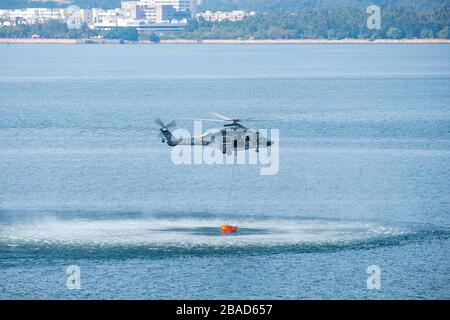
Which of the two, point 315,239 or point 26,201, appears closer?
point 315,239

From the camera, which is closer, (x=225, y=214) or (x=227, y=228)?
(x=227, y=228)

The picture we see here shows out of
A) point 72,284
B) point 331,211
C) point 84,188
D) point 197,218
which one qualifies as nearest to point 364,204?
point 331,211

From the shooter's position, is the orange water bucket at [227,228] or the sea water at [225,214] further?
the orange water bucket at [227,228]

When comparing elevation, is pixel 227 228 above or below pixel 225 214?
above

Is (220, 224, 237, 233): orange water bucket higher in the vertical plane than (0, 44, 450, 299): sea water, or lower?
higher

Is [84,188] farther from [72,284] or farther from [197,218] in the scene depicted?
[72,284]

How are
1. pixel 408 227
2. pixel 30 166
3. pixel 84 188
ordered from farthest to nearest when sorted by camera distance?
pixel 30 166 → pixel 84 188 → pixel 408 227

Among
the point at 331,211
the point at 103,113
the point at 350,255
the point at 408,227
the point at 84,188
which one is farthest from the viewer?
the point at 103,113

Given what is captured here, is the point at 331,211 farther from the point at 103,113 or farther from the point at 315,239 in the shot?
the point at 103,113

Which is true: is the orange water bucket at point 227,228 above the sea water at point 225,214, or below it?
→ above

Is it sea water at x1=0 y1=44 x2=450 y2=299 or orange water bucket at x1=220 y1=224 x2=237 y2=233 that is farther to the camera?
orange water bucket at x1=220 y1=224 x2=237 y2=233
